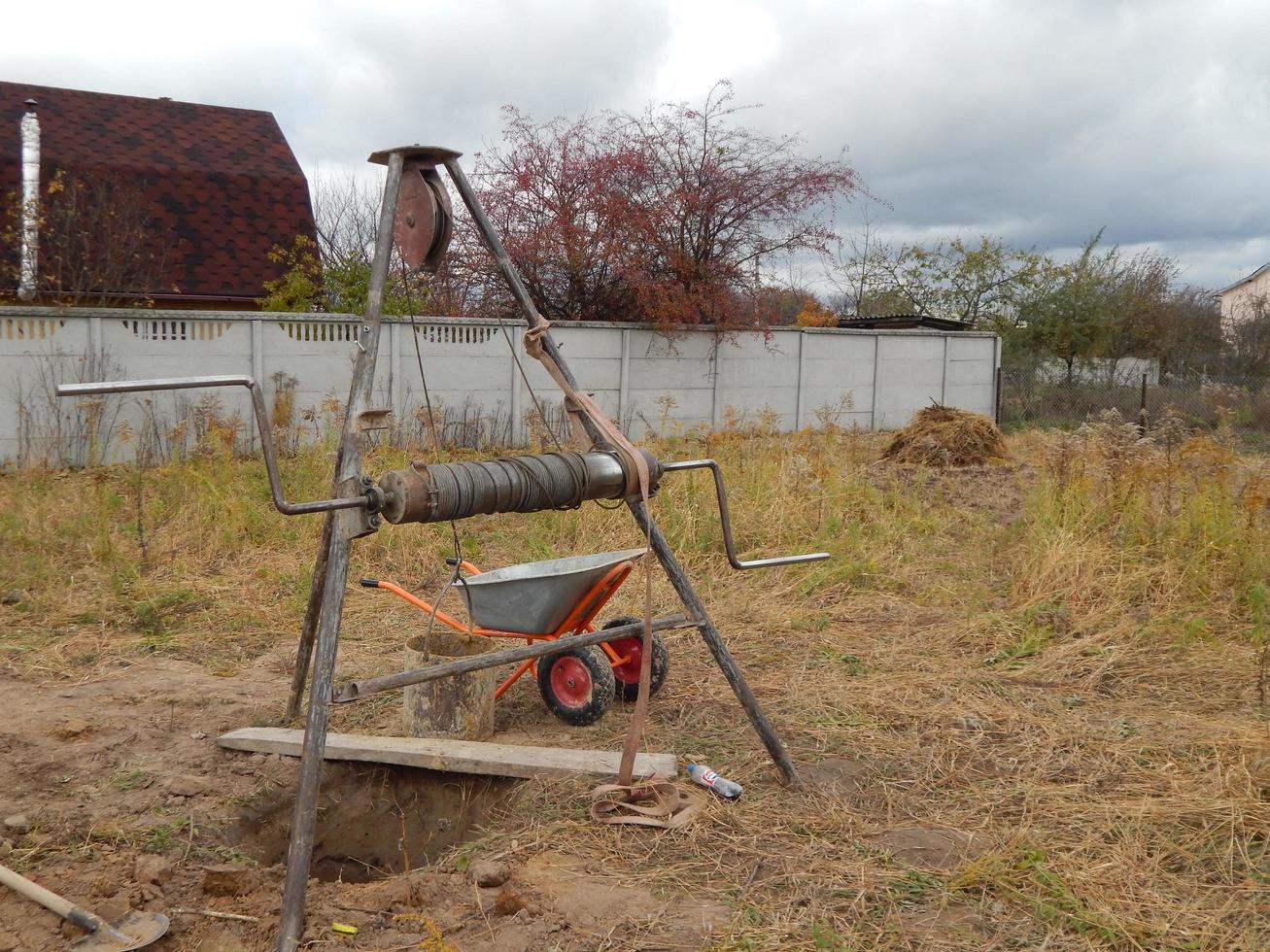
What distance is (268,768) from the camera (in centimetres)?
371

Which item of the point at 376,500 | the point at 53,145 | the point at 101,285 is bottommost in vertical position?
the point at 376,500

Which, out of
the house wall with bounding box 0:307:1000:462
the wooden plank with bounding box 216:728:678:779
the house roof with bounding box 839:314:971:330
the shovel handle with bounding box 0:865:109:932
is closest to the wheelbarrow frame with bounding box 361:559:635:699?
the wooden plank with bounding box 216:728:678:779

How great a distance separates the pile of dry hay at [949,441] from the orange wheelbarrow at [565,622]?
6.46 meters

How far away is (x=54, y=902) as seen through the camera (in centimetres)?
257

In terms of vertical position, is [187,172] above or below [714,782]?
above

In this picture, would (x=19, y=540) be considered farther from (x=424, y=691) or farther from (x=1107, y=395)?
(x=1107, y=395)

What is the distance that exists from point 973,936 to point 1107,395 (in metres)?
16.4

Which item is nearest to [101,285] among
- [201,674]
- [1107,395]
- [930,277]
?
[201,674]

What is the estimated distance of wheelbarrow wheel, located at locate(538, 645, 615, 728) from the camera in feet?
13.2

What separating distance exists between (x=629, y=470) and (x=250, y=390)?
116cm

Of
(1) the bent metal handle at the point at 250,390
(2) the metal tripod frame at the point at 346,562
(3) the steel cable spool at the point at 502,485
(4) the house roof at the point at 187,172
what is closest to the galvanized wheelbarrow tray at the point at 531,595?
(2) the metal tripod frame at the point at 346,562

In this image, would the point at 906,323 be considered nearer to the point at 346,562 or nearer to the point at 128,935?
the point at 346,562

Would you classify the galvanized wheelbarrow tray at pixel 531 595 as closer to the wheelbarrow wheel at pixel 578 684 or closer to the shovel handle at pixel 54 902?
the wheelbarrow wheel at pixel 578 684

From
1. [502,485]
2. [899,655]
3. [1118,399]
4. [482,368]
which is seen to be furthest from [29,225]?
[1118,399]
